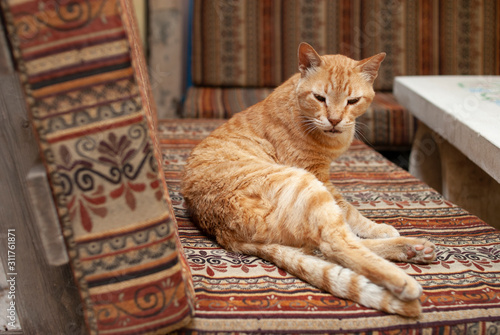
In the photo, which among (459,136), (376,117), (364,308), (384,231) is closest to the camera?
(364,308)

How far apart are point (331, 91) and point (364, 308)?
85cm

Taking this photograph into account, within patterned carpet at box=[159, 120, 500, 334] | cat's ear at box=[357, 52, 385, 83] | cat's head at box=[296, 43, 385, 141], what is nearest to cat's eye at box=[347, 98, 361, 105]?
cat's head at box=[296, 43, 385, 141]

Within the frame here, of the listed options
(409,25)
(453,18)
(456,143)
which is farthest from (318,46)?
(456,143)

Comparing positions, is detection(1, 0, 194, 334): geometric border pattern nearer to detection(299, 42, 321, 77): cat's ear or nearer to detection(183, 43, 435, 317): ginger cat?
detection(183, 43, 435, 317): ginger cat

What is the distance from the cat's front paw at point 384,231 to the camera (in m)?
1.44

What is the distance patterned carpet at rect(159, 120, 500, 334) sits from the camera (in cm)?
103

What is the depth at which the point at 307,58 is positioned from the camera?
1701mm

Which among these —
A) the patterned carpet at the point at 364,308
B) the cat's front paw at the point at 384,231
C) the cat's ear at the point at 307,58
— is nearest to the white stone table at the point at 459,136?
the patterned carpet at the point at 364,308

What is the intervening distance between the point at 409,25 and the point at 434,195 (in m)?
2.24

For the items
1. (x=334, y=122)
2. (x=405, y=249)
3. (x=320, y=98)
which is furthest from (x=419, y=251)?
(x=320, y=98)

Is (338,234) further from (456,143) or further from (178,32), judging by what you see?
(178,32)

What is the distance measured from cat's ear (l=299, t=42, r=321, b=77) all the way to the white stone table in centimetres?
61

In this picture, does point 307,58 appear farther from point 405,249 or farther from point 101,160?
point 101,160

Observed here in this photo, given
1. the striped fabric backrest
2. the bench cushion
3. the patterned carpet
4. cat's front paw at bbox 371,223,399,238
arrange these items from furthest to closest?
1. the striped fabric backrest
2. the bench cushion
3. cat's front paw at bbox 371,223,399,238
4. the patterned carpet
